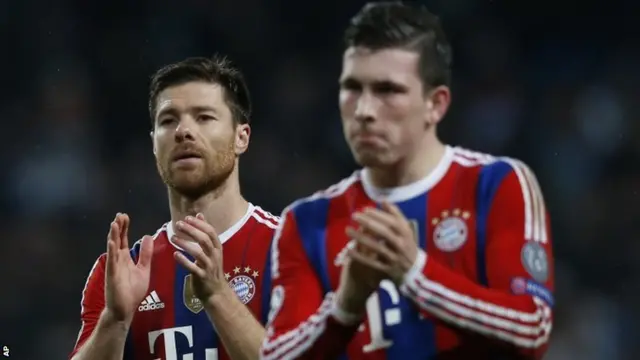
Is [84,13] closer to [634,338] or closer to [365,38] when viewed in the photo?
[634,338]

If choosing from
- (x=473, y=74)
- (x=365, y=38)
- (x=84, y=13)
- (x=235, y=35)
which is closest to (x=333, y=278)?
(x=365, y=38)

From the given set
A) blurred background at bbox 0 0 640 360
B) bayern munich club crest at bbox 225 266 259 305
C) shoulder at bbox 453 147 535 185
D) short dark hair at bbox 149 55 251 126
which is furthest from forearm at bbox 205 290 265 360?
blurred background at bbox 0 0 640 360

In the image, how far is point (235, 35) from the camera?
8.07m

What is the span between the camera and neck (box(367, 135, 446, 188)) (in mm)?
2922

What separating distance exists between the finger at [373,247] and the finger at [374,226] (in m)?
0.02

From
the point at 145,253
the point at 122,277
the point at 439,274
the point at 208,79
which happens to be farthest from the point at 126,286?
the point at 439,274

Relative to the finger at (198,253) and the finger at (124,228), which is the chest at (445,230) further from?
the finger at (124,228)

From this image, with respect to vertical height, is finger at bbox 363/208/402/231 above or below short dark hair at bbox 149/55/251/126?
below

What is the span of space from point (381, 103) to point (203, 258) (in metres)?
0.97

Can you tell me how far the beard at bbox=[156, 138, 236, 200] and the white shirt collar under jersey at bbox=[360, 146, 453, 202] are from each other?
3.79 feet

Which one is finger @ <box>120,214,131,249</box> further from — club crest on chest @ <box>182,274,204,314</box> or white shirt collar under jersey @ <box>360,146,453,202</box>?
white shirt collar under jersey @ <box>360,146,453,202</box>

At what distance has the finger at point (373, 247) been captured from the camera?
8.34 feet

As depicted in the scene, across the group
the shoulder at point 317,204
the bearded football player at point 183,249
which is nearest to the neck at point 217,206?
the bearded football player at point 183,249

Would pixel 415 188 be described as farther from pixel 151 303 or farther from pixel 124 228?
pixel 151 303
